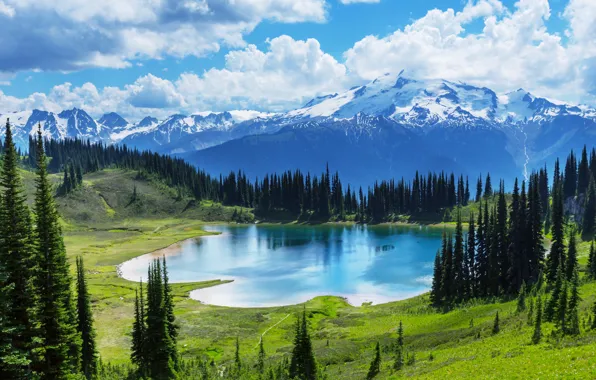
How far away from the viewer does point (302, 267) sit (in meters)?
135

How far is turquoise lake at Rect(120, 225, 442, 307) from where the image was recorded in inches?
4102

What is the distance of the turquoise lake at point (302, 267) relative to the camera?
342ft

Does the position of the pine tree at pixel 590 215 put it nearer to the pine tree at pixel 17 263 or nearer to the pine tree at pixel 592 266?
the pine tree at pixel 592 266

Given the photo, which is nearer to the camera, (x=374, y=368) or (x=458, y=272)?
(x=374, y=368)

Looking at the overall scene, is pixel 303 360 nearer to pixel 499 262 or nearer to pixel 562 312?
pixel 562 312

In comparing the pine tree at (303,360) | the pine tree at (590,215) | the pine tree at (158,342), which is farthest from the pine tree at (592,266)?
the pine tree at (158,342)

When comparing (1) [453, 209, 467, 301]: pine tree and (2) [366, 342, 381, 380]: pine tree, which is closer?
(2) [366, 342, 381, 380]: pine tree

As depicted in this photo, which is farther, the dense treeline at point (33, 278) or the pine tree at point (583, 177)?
the pine tree at point (583, 177)

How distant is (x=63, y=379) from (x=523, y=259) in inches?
3122

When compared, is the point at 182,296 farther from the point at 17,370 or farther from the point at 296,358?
the point at 17,370

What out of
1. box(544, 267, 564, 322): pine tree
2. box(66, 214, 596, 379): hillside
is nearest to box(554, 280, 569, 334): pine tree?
box(66, 214, 596, 379): hillside

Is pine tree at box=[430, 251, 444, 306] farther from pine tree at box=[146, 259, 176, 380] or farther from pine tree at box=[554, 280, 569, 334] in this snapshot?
pine tree at box=[146, 259, 176, 380]

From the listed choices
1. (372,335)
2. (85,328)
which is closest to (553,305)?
(372,335)

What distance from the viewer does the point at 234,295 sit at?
10525cm
